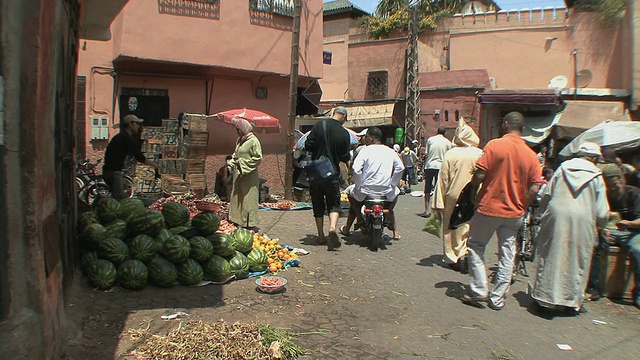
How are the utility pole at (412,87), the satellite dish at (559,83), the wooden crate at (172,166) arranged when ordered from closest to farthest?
the wooden crate at (172,166) < the satellite dish at (559,83) < the utility pole at (412,87)

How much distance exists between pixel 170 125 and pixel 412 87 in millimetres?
17838

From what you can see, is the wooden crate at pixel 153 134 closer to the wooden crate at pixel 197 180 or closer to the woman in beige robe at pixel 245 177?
the wooden crate at pixel 197 180

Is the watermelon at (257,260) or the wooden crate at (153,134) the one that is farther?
the wooden crate at (153,134)

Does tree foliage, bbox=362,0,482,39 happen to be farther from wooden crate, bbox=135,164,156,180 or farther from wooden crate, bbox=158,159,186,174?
wooden crate, bbox=135,164,156,180

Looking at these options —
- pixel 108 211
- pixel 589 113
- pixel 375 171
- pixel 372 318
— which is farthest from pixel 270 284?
pixel 589 113

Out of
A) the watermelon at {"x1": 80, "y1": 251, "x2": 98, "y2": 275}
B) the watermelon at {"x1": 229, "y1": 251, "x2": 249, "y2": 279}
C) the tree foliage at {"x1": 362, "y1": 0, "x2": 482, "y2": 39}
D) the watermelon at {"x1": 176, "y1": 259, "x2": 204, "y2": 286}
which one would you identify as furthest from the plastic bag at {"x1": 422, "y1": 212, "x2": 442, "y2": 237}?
the tree foliage at {"x1": 362, "y1": 0, "x2": 482, "y2": 39}

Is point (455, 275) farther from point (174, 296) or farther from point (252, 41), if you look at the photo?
point (252, 41)

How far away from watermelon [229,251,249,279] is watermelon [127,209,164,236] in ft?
3.07

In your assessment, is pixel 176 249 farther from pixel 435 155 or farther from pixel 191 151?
pixel 191 151

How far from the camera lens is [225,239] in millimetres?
5980

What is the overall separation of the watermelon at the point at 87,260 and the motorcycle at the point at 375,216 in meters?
3.91

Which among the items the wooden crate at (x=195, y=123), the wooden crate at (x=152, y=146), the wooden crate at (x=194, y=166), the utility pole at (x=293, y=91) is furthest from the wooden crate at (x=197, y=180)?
the utility pole at (x=293, y=91)

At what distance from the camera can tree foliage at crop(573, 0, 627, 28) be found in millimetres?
21891

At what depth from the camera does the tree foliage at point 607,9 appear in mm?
21891
